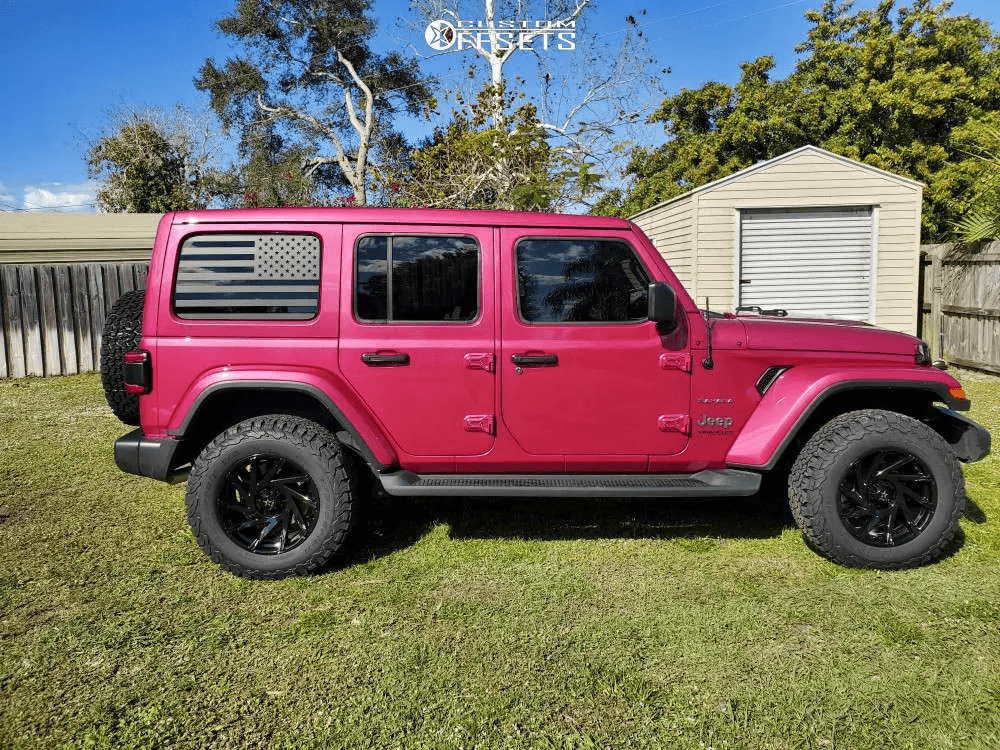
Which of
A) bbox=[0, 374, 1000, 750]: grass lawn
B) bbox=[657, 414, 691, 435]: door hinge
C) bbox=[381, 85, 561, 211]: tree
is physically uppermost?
bbox=[381, 85, 561, 211]: tree

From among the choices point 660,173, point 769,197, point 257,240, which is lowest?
point 257,240

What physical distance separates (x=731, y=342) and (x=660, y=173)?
1985 cm

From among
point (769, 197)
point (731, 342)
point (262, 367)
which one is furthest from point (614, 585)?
point (769, 197)

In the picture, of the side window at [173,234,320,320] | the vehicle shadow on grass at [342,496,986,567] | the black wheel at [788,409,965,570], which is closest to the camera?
the black wheel at [788,409,965,570]

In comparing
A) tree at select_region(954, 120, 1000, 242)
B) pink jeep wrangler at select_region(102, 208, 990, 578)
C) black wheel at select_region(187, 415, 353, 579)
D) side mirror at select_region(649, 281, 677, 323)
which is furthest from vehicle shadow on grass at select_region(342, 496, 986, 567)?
tree at select_region(954, 120, 1000, 242)

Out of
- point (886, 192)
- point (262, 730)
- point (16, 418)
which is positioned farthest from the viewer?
point (886, 192)

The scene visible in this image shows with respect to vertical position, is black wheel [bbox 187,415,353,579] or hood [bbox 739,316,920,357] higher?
hood [bbox 739,316,920,357]

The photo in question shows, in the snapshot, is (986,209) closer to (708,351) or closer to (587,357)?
(708,351)

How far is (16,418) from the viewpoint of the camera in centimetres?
779

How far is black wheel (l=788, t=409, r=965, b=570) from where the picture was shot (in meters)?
3.59

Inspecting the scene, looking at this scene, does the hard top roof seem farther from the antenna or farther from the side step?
the side step

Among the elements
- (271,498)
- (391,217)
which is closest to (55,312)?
(271,498)

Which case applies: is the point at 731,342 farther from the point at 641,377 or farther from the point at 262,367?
the point at 262,367

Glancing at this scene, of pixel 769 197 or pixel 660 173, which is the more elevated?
pixel 660 173
